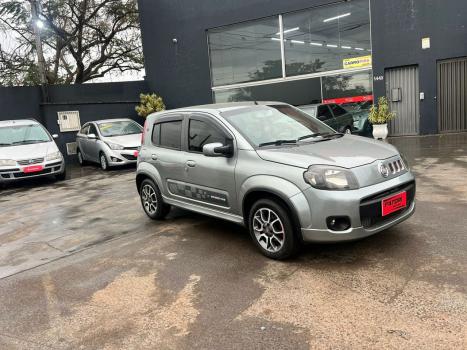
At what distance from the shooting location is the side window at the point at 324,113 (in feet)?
42.3

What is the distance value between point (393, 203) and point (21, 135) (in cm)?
1031

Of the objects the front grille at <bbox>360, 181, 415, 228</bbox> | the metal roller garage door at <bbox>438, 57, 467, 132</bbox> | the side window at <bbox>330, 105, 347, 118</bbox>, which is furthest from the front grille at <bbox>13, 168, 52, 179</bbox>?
the metal roller garage door at <bbox>438, 57, 467, 132</bbox>

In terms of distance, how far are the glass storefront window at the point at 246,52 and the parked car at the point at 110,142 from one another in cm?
520

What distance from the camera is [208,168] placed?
4996 millimetres

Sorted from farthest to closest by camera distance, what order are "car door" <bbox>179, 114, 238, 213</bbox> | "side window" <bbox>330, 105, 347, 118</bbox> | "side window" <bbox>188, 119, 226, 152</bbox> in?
"side window" <bbox>330, 105, 347, 118</bbox>
"side window" <bbox>188, 119, 226, 152</bbox>
"car door" <bbox>179, 114, 238, 213</bbox>

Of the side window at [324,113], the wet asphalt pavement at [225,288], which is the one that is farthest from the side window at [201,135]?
the side window at [324,113]

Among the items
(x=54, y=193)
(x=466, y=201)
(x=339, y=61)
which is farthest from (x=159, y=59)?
(x=466, y=201)

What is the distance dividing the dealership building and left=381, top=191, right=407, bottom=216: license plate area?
10534mm

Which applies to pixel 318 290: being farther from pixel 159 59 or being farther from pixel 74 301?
pixel 159 59

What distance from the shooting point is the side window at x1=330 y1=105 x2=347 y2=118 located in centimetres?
1352

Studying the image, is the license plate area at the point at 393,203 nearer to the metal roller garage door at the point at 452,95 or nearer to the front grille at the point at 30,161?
the front grille at the point at 30,161

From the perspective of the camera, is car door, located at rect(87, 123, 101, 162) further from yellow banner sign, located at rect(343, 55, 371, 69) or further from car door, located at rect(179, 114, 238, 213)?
yellow banner sign, located at rect(343, 55, 371, 69)

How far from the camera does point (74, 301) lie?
12.7 feet

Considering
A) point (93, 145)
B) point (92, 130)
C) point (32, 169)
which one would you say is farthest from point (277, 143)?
point (92, 130)
